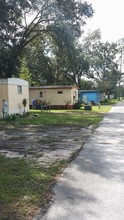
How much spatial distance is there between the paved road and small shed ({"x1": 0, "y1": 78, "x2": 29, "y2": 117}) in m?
13.1

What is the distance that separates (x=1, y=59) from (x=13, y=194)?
20984mm

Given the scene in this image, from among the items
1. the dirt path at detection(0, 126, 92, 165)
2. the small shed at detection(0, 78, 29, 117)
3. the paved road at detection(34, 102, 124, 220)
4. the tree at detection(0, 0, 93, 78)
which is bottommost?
the paved road at detection(34, 102, 124, 220)

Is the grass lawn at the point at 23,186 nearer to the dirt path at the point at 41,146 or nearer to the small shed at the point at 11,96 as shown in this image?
the dirt path at the point at 41,146

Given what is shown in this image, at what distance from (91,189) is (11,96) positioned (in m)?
17.7

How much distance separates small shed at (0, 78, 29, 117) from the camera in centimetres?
2225

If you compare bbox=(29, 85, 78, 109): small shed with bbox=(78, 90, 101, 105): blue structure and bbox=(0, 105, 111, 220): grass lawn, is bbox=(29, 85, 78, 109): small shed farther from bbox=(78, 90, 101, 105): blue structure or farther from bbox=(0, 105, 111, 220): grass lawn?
bbox=(0, 105, 111, 220): grass lawn

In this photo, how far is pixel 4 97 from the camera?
73.6ft

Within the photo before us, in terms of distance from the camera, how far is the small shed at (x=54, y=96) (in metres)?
38.4

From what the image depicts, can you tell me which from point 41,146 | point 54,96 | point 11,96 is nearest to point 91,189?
point 41,146

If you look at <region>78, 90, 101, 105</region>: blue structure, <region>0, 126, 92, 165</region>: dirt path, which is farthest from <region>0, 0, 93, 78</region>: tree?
<region>78, 90, 101, 105</region>: blue structure

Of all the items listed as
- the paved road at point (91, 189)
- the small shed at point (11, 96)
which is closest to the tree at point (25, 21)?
the small shed at point (11, 96)

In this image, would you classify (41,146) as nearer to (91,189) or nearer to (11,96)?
(91,189)

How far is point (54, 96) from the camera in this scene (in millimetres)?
38938

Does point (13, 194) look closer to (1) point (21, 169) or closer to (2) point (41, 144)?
(1) point (21, 169)
